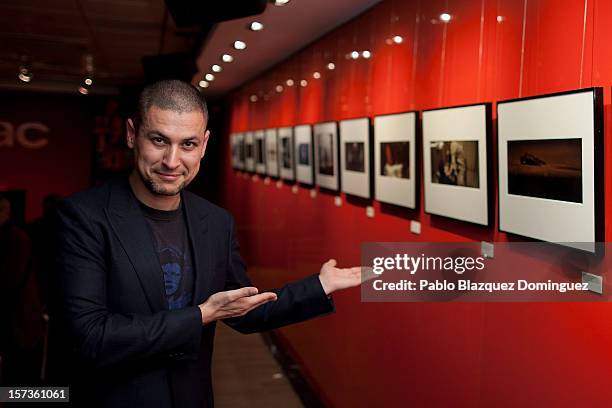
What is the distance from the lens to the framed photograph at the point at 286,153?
4.74 meters

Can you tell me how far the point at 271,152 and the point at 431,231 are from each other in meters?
2.75

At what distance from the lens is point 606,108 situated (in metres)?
1.65

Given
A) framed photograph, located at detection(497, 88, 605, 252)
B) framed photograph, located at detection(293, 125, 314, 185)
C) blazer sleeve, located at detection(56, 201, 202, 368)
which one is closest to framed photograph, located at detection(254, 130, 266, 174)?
framed photograph, located at detection(293, 125, 314, 185)

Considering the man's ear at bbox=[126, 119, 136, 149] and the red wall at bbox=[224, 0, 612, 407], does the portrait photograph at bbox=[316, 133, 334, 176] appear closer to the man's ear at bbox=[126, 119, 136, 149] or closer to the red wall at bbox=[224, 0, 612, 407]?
the red wall at bbox=[224, 0, 612, 407]

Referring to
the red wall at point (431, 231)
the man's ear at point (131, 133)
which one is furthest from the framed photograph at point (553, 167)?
the man's ear at point (131, 133)

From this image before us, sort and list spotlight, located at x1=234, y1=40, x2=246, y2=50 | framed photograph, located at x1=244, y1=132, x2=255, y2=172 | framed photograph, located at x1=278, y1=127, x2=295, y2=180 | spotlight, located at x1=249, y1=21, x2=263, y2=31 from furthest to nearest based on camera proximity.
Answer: framed photograph, located at x1=244, y1=132, x2=255, y2=172, framed photograph, located at x1=278, y1=127, x2=295, y2=180, spotlight, located at x1=234, y1=40, x2=246, y2=50, spotlight, located at x1=249, y1=21, x2=263, y2=31

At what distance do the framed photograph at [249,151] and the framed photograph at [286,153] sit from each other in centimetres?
26

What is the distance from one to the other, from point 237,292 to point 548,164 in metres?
1.14

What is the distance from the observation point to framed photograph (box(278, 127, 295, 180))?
4738mm

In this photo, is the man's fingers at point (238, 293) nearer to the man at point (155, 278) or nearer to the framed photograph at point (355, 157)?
the man at point (155, 278)

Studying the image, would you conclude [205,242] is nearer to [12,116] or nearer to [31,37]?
[12,116]

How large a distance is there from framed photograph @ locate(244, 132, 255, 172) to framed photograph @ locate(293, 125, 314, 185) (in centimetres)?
49

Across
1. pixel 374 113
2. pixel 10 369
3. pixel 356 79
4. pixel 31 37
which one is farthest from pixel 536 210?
pixel 31 37

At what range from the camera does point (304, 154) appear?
4414 mm
